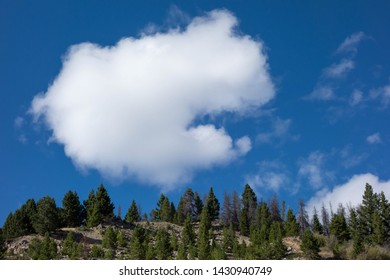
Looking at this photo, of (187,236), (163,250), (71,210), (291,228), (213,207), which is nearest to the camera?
(163,250)

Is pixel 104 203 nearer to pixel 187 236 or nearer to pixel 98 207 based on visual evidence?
pixel 98 207

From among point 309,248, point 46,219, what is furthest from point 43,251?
point 309,248

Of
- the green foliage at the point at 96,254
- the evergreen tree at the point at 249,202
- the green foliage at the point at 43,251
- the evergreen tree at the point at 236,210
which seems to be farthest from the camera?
the evergreen tree at the point at 236,210

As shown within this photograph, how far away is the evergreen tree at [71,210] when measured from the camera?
275 ft

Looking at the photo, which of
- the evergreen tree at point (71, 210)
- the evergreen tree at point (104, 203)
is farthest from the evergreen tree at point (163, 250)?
the evergreen tree at point (71, 210)

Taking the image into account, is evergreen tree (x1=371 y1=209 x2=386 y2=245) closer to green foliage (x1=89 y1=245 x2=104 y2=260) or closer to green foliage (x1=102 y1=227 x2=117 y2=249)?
green foliage (x1=102 y1=227 x2=117 y2=249)

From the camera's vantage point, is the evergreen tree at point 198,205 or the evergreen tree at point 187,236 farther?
the evergreen tree at point 198,205

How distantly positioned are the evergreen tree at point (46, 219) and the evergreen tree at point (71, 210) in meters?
7.26

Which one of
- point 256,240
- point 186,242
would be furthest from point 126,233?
point 256,240

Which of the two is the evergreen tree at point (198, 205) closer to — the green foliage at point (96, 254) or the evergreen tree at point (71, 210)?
the evergreen tree at point (71, 210)

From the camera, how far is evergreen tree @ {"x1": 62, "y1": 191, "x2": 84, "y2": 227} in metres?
83.8

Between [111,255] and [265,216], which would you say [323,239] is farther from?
[111,255]

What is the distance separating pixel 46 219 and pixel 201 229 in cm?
2596

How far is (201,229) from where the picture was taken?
260 ft
